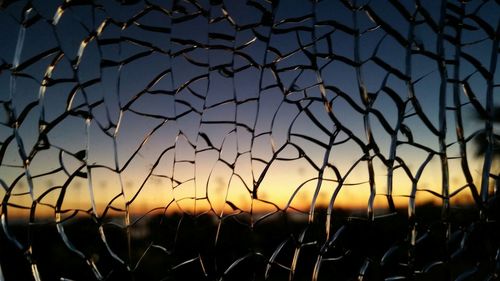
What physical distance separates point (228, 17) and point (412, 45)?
32cm

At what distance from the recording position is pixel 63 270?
784mm

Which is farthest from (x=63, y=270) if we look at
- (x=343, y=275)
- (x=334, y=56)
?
(x=334, y=56)

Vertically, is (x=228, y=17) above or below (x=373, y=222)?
above

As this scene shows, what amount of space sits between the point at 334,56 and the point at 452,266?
41 centimetres

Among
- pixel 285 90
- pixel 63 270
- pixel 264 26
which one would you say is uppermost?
pixel 264 26

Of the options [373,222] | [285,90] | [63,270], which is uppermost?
[285,90]

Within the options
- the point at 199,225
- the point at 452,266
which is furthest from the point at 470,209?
the point at 199,225

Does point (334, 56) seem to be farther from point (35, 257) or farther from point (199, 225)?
point (35, 257)

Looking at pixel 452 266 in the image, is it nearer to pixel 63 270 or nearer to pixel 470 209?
pixel 470 209

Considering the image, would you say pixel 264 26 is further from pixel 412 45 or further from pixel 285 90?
pixel 412 45

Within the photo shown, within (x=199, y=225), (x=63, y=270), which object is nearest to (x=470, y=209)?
(x=199, y=225)

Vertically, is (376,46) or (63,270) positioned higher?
(376,46)

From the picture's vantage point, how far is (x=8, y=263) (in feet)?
2.53

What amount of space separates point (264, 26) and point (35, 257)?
521mm
